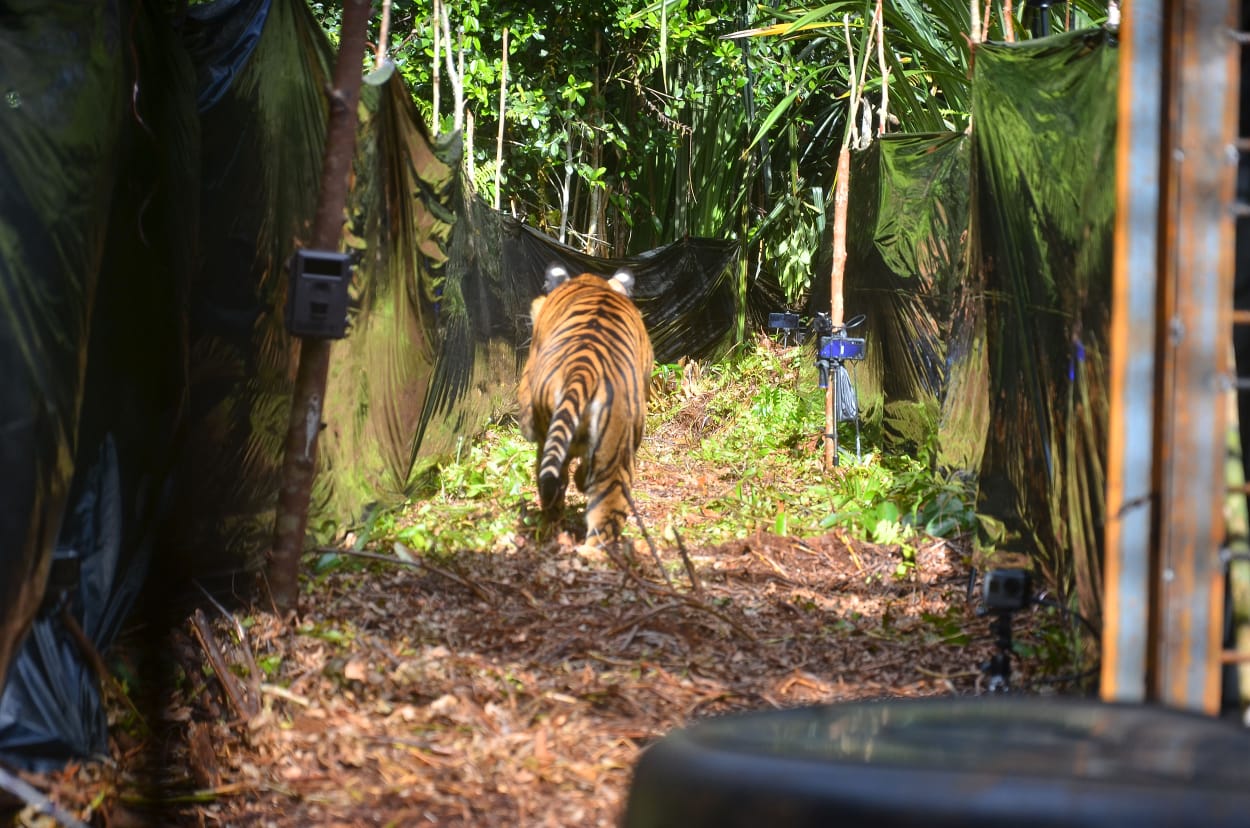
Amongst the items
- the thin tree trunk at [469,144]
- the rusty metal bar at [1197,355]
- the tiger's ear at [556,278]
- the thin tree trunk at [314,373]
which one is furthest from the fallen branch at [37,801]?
the thin tree trunk at [469,144]

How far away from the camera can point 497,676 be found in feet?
12.9

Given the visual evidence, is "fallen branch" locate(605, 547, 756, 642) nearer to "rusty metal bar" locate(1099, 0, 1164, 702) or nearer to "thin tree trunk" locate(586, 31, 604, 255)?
"rusty metal bar" locate(1099, 0, 1164, 702)

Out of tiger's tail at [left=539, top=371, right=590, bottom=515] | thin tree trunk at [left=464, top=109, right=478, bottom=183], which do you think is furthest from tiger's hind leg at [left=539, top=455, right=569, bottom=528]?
thin tree trunk at [left=464, top=109, right=478, bottom=183]

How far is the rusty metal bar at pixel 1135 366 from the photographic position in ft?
8.79

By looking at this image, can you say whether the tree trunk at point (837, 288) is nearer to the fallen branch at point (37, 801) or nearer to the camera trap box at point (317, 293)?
the camera trap box at point (317, 293)

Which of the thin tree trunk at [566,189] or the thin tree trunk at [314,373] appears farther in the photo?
the thin tree trunk at [566,189]

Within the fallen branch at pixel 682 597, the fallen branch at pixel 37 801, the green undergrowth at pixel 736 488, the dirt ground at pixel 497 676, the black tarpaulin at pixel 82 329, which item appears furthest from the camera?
the green undergrowth at pixel 736 488

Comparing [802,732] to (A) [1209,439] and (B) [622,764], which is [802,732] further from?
(B) [622,764]

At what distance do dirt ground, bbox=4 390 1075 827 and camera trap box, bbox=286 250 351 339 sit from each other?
1.03 m

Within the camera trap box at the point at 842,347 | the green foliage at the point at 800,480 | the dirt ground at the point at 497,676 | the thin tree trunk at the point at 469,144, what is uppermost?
the thin tree trunk at the point at 469,144

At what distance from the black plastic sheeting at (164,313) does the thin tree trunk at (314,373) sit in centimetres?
26

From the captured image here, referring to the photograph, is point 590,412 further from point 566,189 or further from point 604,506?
point 566,189

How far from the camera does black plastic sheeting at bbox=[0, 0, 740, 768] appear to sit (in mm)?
2797

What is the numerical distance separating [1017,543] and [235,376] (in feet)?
9.64
